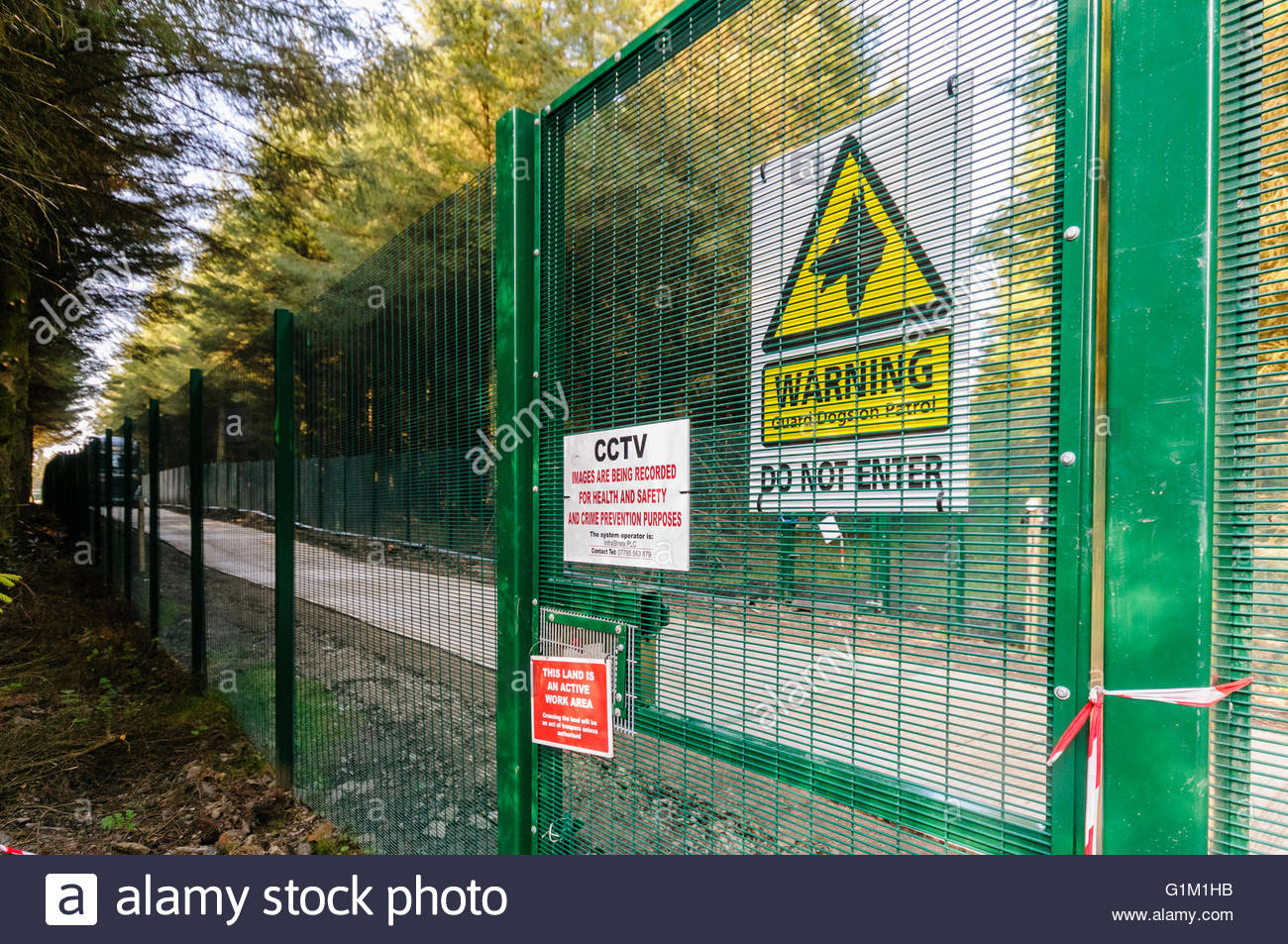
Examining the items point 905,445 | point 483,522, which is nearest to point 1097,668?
point 905,445

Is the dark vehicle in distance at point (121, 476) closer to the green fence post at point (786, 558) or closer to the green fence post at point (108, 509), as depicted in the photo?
the green fence post at point (108, 509)

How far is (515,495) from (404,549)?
927 millimetres

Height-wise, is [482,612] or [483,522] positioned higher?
[483,522]

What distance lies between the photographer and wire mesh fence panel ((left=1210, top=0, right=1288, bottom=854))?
1.20 meters

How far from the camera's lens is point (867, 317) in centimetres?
164

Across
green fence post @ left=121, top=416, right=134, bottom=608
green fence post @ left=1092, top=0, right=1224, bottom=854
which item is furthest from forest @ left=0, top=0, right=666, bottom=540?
green fence post @ left=1092, top=0, right=1224, bottom=854

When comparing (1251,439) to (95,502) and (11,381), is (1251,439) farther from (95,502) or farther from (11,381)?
(95,502)

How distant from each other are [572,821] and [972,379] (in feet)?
6.38

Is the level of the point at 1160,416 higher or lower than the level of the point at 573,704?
higher

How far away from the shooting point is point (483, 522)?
287cm

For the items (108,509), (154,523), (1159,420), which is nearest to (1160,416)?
(1159,420)

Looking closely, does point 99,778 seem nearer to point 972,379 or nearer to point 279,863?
point 279,863

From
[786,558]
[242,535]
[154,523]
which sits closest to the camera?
[786,558]

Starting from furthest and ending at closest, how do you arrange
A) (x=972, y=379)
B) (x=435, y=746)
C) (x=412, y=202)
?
1. (x=412, y=202)
2. (x=435, y=746)
3. (x=972, y=379)
